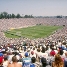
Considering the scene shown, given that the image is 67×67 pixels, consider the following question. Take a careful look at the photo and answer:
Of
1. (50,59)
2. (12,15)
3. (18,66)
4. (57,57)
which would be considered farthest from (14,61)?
(12,15)

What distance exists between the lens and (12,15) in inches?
6004

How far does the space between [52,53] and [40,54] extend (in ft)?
1.83

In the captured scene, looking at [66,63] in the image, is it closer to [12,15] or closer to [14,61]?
[14,61]

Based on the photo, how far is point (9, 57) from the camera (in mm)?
9234

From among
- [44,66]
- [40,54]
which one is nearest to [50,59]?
[44,66]

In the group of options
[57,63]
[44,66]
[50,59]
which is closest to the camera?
[57,63]

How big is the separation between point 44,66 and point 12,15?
5774 inches

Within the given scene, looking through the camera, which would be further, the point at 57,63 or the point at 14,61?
the point at 14,61

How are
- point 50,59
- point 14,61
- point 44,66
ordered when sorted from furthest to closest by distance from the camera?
point 50,59 → point 44,66 → point 14,61

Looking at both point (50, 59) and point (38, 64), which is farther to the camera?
point (38, 64)

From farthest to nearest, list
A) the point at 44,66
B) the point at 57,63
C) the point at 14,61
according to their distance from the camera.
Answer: the point at 44,66 < the point at 14,61 < the point at 57,63

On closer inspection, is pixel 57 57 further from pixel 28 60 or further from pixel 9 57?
pixel 9 57

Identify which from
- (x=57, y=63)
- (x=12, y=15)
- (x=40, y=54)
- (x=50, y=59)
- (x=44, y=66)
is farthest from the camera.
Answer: (x=12, y=15)

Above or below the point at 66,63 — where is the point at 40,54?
below
